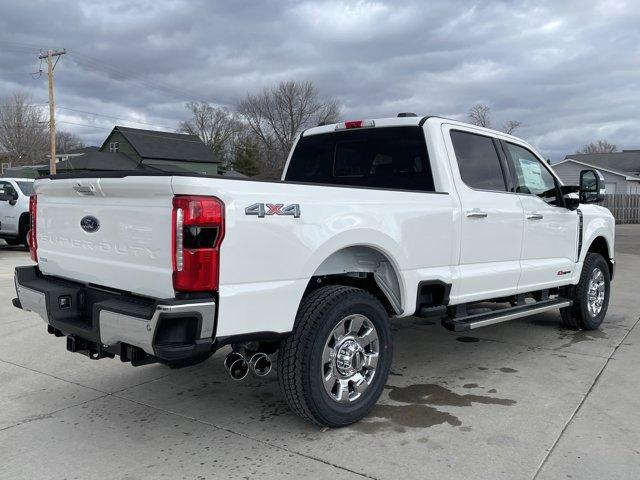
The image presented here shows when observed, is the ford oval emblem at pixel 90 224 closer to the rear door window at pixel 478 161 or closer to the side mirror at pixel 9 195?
the rear door window at pixel 478 161

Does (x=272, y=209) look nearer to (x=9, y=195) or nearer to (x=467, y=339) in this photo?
(x=467, y=339)

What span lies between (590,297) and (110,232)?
529cm

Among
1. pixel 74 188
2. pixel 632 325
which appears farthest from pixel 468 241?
pixel 632 325

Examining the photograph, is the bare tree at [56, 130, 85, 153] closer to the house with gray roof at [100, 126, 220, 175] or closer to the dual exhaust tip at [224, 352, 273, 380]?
the house with gray roof at [100, 126, 220, 175]

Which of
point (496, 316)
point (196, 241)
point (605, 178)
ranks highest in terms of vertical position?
point (605, 178)

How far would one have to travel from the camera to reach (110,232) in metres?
3.37

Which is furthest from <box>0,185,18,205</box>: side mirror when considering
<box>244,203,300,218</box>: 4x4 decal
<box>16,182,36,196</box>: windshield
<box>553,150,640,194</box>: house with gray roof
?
<box>553,150,640,194</box>: house with gray roof

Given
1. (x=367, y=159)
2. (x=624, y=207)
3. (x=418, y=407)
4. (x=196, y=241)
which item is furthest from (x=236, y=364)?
(x=624, y=207)

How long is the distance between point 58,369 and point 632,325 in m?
6.19

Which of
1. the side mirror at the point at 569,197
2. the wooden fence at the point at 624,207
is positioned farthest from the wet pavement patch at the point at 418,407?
the wooden fence at the point at 624,207

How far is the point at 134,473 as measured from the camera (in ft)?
10.4

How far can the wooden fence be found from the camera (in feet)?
109

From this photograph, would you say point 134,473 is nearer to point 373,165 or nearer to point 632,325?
point 373,165

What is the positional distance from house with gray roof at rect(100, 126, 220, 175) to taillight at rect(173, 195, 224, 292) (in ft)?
158
